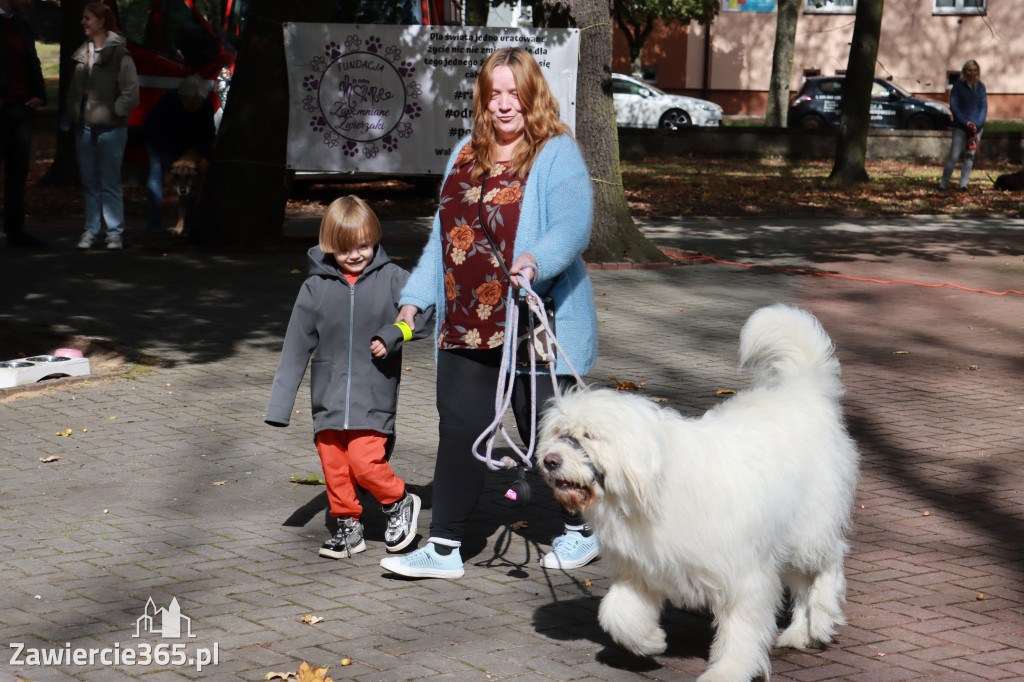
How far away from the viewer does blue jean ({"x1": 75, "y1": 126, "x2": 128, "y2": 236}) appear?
39.8 feet

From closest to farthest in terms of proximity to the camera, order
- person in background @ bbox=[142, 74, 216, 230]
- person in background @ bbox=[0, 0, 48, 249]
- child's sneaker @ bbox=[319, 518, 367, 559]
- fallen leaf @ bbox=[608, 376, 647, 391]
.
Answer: child's sneaker @ bbox=[319, 518, 367, 559]
fallen leaf @ bbox=[608, 376, 647, 391]
person in background @ bbox=[0, 0, 48, 249]
person in background @ bbox=[142, 74, 216, 230]

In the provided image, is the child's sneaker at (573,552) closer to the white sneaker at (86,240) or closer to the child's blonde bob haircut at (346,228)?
the child's blonde bob haircut at (346,228)

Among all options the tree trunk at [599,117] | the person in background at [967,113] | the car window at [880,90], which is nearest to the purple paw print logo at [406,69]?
the tree trunk at [599,117]

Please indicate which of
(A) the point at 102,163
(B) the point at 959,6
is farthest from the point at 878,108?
(A) the point at 102,163

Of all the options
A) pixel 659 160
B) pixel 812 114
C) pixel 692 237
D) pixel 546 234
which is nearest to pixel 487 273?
pixel 546 234

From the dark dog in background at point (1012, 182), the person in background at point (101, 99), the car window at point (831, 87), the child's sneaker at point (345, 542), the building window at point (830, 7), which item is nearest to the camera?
the child's sneaker at point (345, 542)

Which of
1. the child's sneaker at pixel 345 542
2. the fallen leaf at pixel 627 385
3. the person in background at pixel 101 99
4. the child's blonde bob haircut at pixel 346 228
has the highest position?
the person in background at pixel 101 99

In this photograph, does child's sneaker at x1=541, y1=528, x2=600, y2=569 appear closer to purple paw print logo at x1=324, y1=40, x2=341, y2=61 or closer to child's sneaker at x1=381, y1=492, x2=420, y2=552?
child's sneaker at x1=381, y1=492, x2=420, y2=552

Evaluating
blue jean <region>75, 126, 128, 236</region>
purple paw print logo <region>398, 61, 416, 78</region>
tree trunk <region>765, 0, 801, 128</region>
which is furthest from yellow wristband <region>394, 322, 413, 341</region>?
tree trunk <region>765, 0, 801, 128</region>

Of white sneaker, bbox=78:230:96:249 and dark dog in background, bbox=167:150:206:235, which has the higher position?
dark dog in background, bbox=167:150:206:235

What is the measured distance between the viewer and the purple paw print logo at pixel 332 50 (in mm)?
13242

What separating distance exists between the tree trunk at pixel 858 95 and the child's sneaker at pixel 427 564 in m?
18.1

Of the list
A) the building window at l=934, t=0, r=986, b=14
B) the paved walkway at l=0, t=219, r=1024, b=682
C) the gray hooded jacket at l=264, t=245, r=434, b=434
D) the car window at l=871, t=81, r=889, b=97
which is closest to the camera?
the paved walkway at l=0, t=219, r=1024, b=682

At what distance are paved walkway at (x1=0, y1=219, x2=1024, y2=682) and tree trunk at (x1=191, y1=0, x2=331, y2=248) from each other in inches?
83.3
